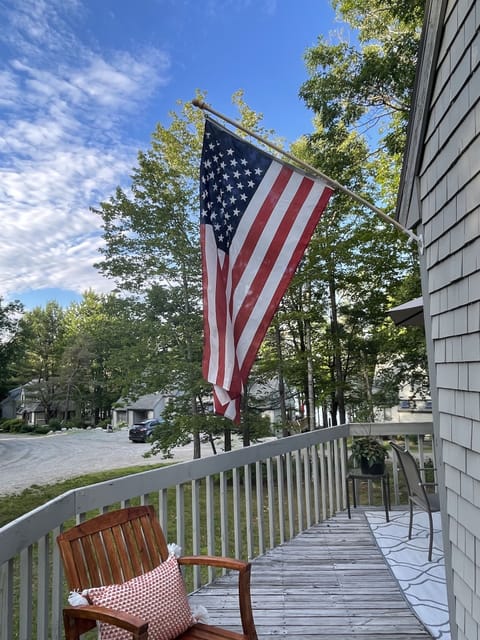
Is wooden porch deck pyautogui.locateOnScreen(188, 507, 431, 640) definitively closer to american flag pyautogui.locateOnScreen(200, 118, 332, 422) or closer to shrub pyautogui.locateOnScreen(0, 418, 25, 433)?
american flag pyautogui.locateOnScreen(200, 118, 332, 422)

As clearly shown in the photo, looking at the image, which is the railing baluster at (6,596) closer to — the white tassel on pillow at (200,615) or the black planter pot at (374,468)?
the white tassel on pillow at (200,615)

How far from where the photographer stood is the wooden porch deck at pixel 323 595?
2.78m

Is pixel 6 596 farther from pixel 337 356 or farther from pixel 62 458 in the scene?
pixel 62 458

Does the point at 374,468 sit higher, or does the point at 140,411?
the point at 374,468

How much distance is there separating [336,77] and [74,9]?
11.7 m

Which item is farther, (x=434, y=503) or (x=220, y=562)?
(x=434, y=503)

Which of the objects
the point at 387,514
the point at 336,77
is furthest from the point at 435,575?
the point at 336,77

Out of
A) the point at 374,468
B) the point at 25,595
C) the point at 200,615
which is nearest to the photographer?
the point at 25,595

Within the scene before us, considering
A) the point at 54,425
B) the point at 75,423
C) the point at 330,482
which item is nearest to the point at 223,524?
the point at 330,482

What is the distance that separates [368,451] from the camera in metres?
5.33

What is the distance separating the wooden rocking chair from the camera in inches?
71.1

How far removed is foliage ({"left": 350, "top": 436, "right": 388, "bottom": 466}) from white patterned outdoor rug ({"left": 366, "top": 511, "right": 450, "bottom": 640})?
603 mm

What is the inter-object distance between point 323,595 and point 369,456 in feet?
7.32

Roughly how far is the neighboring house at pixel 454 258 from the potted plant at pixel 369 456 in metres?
2.75
